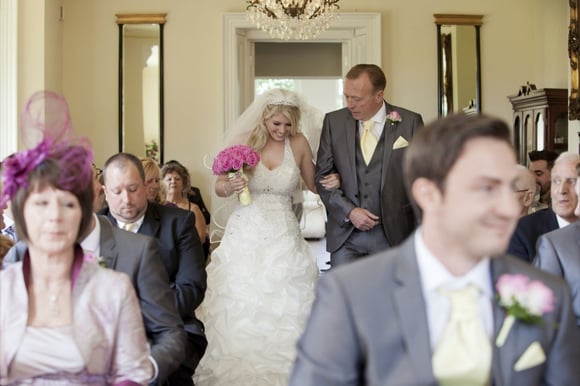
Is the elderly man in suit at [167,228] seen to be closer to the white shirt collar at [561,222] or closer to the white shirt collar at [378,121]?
the white shirt collar at [378,121]

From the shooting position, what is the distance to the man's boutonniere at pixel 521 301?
2.01 m

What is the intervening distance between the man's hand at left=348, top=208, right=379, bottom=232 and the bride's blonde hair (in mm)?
1292

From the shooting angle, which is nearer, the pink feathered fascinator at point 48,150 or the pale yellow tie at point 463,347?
the pale yellow tie at point 463,347

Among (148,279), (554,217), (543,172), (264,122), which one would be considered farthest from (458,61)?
(148,279)

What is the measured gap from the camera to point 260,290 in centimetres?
604

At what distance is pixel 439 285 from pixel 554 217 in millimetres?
2532

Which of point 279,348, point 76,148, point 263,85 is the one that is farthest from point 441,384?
point 263,85

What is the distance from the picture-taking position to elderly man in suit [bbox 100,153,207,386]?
158 inches

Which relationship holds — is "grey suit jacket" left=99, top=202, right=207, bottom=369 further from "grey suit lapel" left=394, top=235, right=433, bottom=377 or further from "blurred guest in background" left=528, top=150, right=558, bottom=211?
"blurred guest in background" left=528, top=150, right=558, bottom=211

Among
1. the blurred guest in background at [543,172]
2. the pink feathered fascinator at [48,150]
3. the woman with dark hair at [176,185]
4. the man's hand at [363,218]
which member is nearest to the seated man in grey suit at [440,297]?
the pink feathered fascinator at [48,150]

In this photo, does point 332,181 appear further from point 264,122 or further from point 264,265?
point 264,122

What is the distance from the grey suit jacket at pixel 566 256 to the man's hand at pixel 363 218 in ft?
6.69

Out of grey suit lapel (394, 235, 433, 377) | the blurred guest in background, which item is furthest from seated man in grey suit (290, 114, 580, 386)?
the blurred guest in background

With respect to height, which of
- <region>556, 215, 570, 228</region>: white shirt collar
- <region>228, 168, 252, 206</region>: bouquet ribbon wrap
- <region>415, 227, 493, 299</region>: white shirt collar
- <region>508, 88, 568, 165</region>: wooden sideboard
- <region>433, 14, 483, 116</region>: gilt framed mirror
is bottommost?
<region>415, 227, 493, 299</region>: white shirt collar
